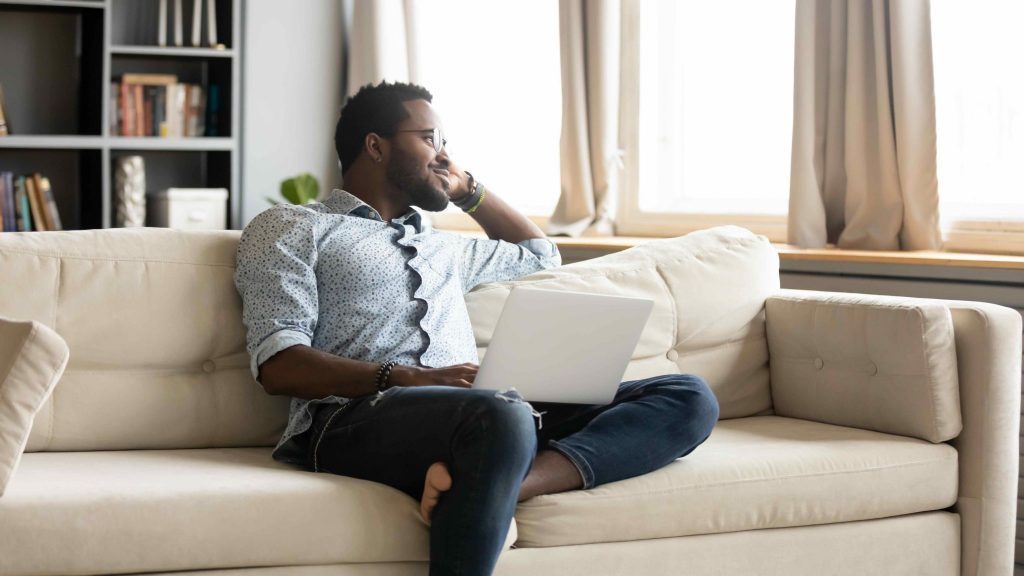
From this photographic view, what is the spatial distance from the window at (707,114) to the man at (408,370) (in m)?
1.56

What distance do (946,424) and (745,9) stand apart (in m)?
1.90

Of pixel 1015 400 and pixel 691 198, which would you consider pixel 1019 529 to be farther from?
pixel 691 198

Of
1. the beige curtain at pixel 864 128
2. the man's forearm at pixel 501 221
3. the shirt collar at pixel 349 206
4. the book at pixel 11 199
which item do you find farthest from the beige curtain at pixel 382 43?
the shirt collar at pixel 349 206

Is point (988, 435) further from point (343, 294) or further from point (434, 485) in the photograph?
point (343, 294)

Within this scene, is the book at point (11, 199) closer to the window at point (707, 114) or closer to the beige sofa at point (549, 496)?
the window at point (707, 114)

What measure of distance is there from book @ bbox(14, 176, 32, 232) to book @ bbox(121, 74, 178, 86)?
20.0 inches

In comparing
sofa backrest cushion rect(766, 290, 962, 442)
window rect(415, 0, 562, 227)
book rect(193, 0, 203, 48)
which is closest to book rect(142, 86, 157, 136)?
book rect(193, 0, 203, 48)

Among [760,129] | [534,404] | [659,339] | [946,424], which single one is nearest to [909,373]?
[946,424]

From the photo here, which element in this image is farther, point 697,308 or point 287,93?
point 287,93

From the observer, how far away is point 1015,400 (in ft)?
7.35

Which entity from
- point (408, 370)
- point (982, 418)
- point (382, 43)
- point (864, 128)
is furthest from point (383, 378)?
point (382, 43)

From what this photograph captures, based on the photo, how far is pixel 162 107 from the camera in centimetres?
443

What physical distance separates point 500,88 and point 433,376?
108 inches

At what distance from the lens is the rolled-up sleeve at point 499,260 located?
2436mm
